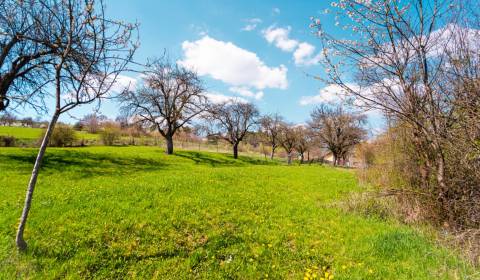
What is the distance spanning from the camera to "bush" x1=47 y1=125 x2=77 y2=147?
1057 inches

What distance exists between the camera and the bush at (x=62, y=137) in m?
26.8

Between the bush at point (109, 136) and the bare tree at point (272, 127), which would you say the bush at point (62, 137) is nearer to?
the bush at point (109, 136)

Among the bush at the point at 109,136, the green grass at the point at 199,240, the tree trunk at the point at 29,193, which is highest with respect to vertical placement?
the bush at the point at 109,136

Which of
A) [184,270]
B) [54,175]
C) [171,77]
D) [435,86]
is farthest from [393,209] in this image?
[171,77]

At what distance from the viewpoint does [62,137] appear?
2759 centimetres

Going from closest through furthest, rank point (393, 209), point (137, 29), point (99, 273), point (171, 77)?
point (99, 273) → point (137, 29) → point (393, 209) → point (171, 77)

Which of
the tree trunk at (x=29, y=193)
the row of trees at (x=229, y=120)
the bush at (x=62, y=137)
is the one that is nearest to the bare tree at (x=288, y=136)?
the row of trees at (x=229, y=120)

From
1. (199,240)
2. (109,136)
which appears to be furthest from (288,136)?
(199,240)

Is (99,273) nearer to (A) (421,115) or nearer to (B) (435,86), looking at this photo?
(A) (421,115)

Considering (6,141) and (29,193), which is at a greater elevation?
(6,141)

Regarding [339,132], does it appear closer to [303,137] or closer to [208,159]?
[303,137]

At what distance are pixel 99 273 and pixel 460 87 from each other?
7.05 metres

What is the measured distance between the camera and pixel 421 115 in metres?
5.07

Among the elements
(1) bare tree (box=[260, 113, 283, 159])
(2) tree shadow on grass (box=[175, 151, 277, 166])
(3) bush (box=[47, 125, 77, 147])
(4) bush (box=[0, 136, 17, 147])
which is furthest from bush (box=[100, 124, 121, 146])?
(1) bare tree (box=[260, 113, 283, 159])
